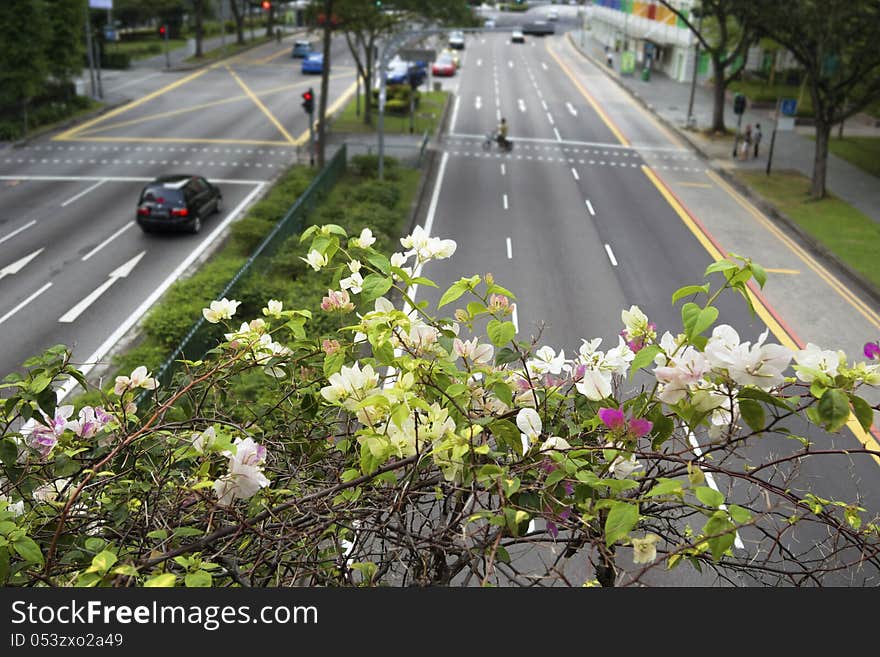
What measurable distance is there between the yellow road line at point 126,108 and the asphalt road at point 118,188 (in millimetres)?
94

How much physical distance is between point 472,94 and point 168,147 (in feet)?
72.5

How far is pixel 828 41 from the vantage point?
87.9 feet

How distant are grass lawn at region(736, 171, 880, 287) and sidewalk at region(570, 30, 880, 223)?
0.86 metres

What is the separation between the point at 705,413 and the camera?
3.40 meters

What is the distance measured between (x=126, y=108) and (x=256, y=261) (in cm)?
2677

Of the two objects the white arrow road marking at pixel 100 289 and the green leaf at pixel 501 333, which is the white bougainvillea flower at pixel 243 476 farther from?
the white arrow road marking at pixel 100 289

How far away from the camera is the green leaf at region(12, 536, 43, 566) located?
10.4 ft

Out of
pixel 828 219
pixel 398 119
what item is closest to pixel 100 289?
pixel 828 219

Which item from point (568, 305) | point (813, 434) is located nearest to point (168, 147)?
point (568, 305)

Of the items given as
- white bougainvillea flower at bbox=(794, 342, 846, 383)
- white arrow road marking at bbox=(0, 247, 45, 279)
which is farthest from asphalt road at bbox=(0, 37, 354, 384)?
white bougainvillea flower at bbox=(794, 342, 846, 383)

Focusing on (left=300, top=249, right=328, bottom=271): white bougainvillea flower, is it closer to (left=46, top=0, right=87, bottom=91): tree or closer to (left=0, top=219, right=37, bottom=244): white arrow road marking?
(left=0, top=219, right=37, bottom=244): white arrow road marking

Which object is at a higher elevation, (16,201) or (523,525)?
(523,525)

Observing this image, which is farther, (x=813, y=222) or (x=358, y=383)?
(x=813, y=222)

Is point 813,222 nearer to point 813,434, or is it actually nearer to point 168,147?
point 813,434
